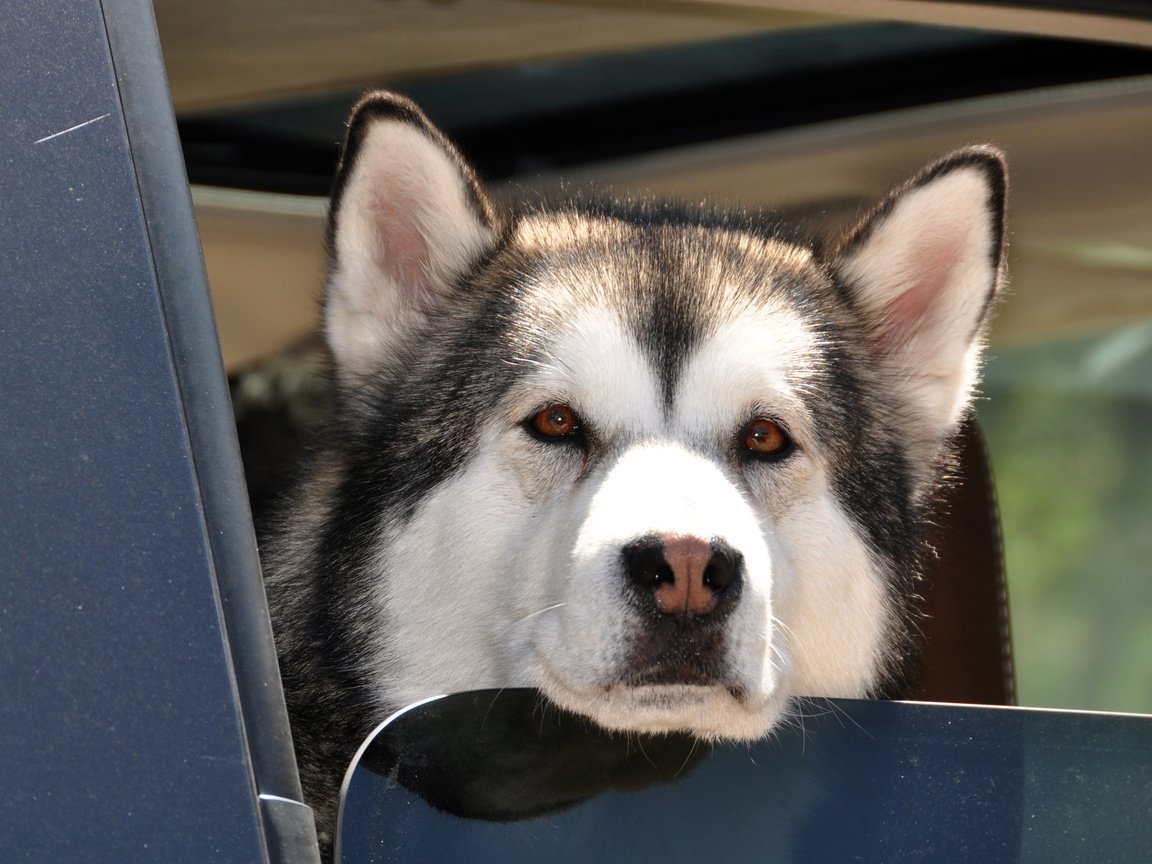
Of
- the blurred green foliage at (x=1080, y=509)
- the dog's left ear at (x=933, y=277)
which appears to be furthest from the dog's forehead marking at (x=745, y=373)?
the blurred green foliage at (x=1080, y=509)

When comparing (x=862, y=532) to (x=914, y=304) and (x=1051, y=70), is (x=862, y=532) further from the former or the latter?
(x=1051, y=70)

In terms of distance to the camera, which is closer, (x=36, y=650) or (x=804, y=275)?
(x=36, y=650)

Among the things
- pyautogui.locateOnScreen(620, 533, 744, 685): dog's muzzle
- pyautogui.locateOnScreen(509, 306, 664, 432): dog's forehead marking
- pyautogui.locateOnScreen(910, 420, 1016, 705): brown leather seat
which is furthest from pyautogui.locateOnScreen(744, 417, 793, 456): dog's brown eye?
pyautogui.locateOnScreen(910, 420, 1016, 705): brown leather seat

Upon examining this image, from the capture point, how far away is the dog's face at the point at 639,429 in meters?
1.81

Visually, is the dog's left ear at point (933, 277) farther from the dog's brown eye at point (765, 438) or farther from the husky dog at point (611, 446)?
the dog's brown eye at point (765, 438)

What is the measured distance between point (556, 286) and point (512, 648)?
688mm

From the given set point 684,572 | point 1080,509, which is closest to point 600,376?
point 684,572

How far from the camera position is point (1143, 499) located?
230 inches

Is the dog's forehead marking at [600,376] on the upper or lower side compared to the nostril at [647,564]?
upper

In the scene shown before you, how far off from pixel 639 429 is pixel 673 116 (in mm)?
2196

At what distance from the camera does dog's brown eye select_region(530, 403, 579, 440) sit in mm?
2184

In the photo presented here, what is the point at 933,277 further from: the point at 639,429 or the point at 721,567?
the point at 721,567

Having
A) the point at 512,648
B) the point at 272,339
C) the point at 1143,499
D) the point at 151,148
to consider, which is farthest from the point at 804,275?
the point at 1143,499

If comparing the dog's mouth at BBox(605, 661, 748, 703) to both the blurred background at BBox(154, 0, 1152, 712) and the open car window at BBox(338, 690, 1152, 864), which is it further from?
the blurred background at BBox(154, 0, 1152, 712)
